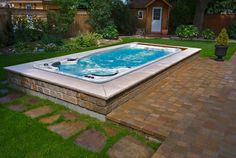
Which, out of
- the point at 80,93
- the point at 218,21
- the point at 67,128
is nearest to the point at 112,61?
the point at 80,93

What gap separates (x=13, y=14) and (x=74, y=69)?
6.16m

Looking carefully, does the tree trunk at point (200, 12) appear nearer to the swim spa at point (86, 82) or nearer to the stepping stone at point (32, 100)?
the swim spa at point (86, 82)

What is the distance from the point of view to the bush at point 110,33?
13.1m

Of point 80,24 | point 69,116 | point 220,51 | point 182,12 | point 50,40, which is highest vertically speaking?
point 182,12

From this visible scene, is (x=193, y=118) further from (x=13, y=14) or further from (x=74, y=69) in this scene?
(x=13, y=14)

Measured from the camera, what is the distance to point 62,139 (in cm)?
284

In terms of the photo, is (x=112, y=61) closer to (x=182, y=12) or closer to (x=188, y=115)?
(x=188, y=115)

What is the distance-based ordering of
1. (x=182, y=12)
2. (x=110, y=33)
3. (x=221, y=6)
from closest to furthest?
(x=110, y=33) < (x=221, y=6) < (x=182, y=12)

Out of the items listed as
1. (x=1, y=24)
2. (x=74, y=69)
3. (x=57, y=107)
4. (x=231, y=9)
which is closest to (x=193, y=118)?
(x=57, y=107)

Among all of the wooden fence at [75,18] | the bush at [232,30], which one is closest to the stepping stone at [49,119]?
the wooden fence at [75,18]

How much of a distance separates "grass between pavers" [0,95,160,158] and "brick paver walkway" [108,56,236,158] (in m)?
0.25

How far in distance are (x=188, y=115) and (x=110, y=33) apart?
34.6ft

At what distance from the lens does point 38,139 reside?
283 cm

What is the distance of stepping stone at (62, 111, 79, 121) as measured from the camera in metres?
3.40
